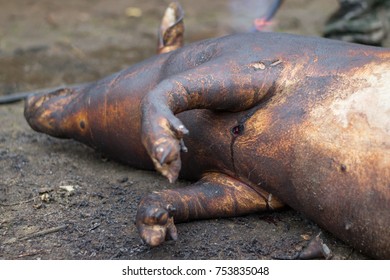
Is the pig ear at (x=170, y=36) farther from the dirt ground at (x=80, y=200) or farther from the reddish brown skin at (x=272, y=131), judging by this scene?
the dirt ground at (x=80, y=200)

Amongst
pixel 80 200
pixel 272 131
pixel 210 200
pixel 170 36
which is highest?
pixel 170 36

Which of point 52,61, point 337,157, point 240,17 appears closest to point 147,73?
point 337,157

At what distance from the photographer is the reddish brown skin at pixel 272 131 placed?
242cm

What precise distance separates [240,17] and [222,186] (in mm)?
4221

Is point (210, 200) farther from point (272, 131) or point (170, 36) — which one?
point (170, 36)

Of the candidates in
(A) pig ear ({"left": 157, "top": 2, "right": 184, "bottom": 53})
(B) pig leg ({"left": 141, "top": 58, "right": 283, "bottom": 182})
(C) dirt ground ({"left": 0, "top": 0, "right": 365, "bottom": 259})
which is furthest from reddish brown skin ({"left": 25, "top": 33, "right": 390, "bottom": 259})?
(A) pig ear ({"left": 157, "top": 2, "right": 184, "bottom": 53})

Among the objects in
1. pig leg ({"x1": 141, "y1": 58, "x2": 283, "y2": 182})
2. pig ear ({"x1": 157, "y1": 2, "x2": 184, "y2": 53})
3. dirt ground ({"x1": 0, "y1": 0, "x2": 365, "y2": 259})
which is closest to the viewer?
pig leg ({"x1": 141, "y1": 58, "x2": 283, "y2": 182})

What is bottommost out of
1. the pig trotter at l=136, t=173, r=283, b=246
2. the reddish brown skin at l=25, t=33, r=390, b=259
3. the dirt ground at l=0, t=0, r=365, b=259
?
the dirt ground at l=0, t=0, r=365, b=259

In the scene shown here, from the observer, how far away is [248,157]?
9.10 ft

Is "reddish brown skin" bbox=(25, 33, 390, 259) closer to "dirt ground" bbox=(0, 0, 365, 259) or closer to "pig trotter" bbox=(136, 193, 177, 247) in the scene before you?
"pig trotter" bbox=(136, 193, 177, 247)

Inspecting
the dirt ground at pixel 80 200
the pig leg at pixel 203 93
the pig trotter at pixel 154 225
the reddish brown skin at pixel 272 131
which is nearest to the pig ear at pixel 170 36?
the reddish brown skin at pixel 272 131

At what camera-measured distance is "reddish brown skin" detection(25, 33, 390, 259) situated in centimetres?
242

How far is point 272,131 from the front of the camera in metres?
2.70

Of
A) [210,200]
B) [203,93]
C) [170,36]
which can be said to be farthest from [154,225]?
[170,36]
